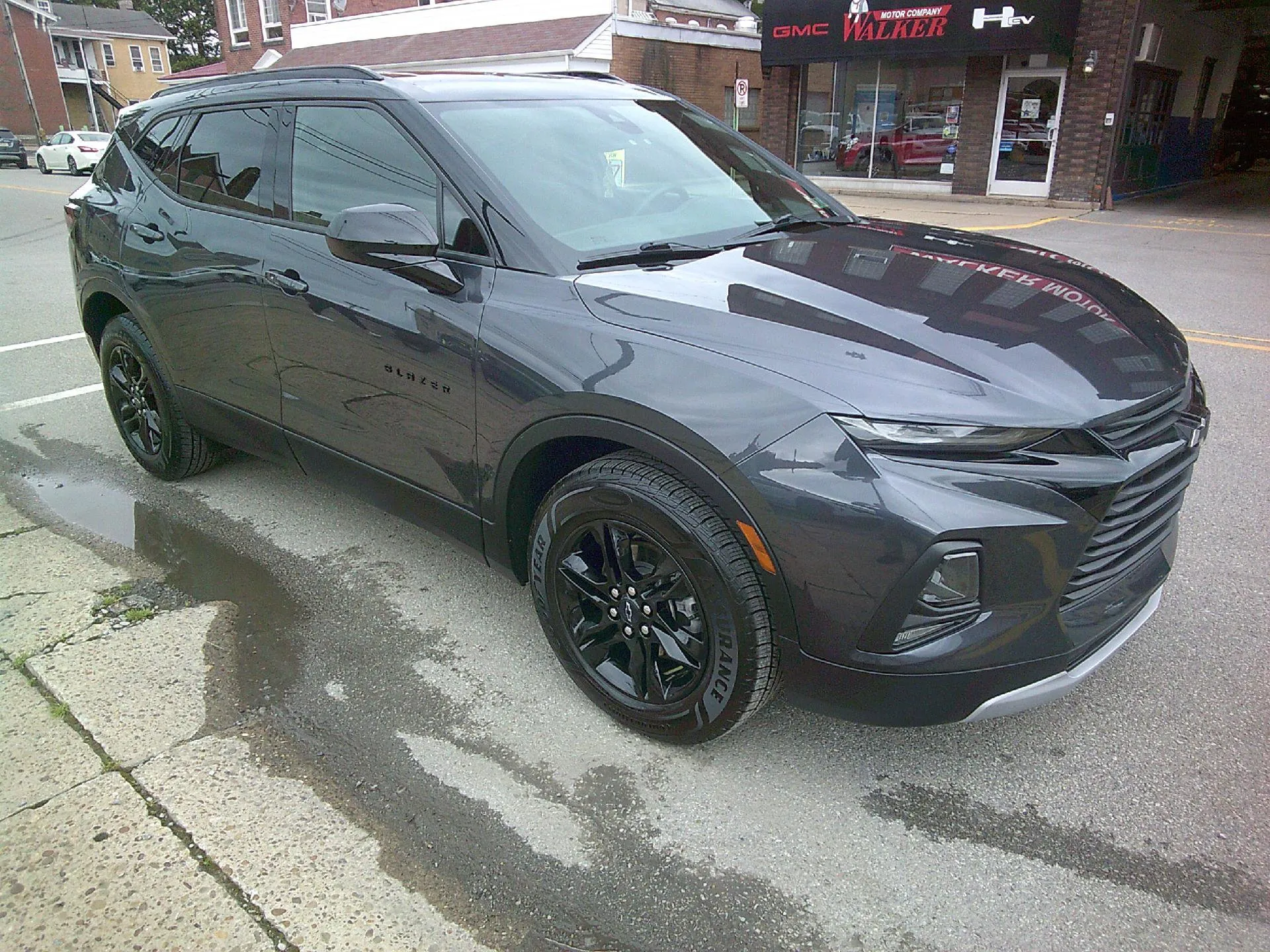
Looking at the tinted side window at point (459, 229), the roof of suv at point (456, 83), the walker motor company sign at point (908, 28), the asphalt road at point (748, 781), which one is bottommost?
the asphalt road at point (748, 781)

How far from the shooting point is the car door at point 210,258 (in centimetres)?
364

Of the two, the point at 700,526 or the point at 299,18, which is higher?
the point at 299,18

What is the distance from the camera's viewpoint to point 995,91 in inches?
724

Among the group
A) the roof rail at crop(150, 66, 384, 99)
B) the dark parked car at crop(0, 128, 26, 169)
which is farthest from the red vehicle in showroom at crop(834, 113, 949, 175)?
the dark parked car at crop(0, 128, 26, 169)

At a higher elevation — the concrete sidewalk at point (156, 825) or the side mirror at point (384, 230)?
the side mirror at point (384, 230)

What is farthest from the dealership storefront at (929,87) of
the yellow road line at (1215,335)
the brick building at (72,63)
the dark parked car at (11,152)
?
the brick building at (72,63)

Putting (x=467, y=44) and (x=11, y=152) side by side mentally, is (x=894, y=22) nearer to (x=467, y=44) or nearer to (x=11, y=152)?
(x=467, y=44)

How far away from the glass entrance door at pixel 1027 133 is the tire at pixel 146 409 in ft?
59.4

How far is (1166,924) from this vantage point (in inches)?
83.1

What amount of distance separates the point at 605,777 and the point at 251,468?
3249mm

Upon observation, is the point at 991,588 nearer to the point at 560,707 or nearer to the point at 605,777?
the point at 605,777

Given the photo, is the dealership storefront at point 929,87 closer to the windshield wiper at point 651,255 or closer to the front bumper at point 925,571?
the windshield wiper at point 651,255

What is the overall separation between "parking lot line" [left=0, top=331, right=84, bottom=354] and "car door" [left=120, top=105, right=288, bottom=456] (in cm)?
411

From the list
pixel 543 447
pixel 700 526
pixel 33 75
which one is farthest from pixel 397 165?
pixel 33 75
